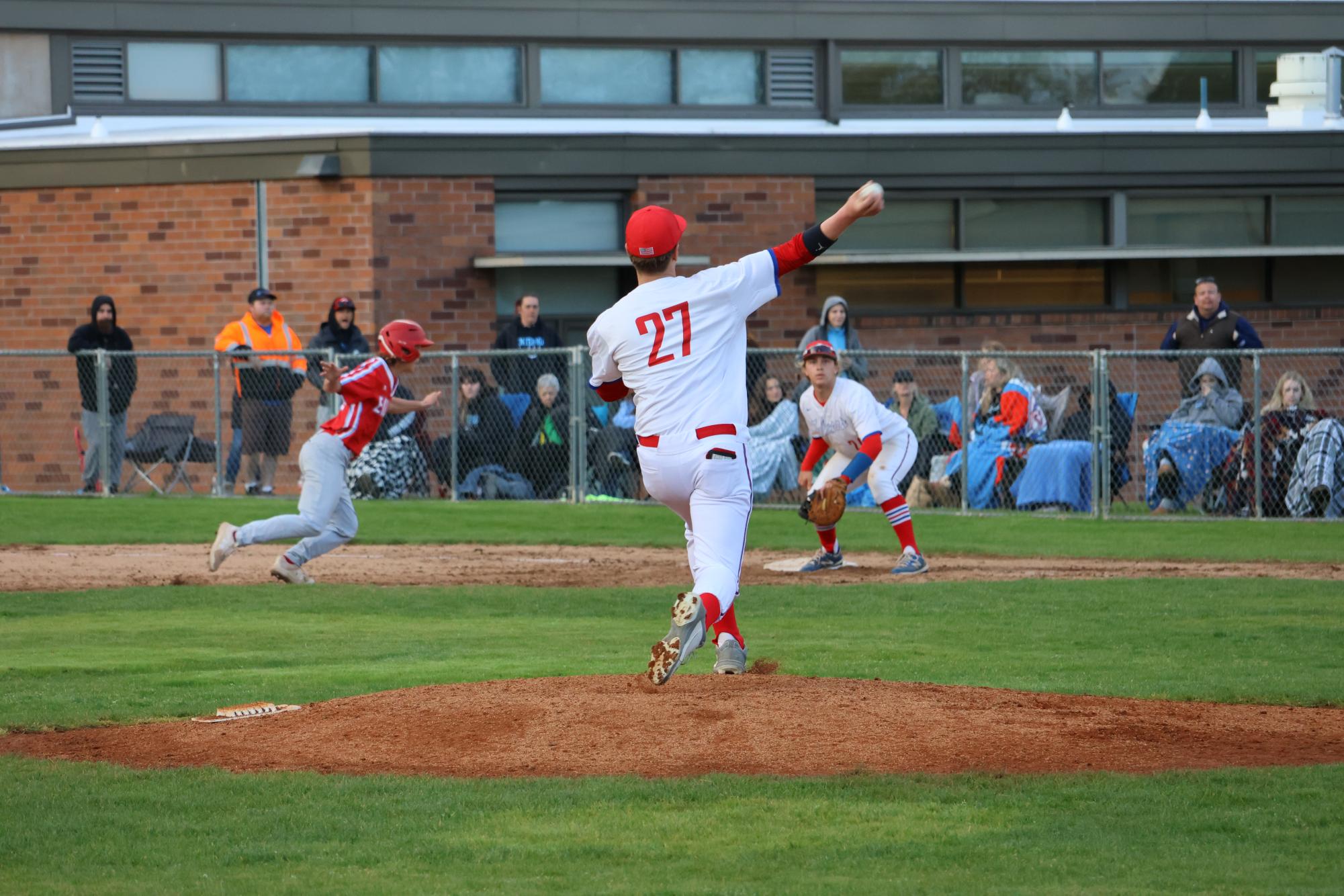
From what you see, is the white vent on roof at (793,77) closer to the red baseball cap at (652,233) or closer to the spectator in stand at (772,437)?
the spectator in stand at (772,437)

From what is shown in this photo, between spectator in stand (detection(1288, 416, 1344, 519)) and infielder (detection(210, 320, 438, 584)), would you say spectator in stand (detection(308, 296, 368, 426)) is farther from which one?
spectator in stand (detection(1288, 416, 1344, 519))

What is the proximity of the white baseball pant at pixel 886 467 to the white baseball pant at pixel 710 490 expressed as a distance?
608 cm

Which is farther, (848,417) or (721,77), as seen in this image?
(721,77)

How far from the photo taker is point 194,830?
5.76 m

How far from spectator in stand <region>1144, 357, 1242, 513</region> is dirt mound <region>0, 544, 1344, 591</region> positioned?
245cm

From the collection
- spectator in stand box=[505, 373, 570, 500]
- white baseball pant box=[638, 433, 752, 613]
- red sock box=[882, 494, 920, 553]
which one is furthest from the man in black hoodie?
white baseball pant box=[638, 433, 752, 613]

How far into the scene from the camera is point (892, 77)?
24.7 metres

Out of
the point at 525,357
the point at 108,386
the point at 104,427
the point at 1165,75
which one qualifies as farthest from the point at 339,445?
the point at 1165,75

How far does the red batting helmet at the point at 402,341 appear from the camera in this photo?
12.4 meters

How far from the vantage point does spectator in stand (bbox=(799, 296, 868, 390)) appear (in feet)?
59.0

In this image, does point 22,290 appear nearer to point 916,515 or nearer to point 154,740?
point 916,515

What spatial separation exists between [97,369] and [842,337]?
774 cm

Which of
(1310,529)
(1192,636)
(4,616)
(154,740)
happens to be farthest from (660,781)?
(1310,529)

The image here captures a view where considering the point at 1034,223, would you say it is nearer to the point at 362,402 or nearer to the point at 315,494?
the point at 362,402
